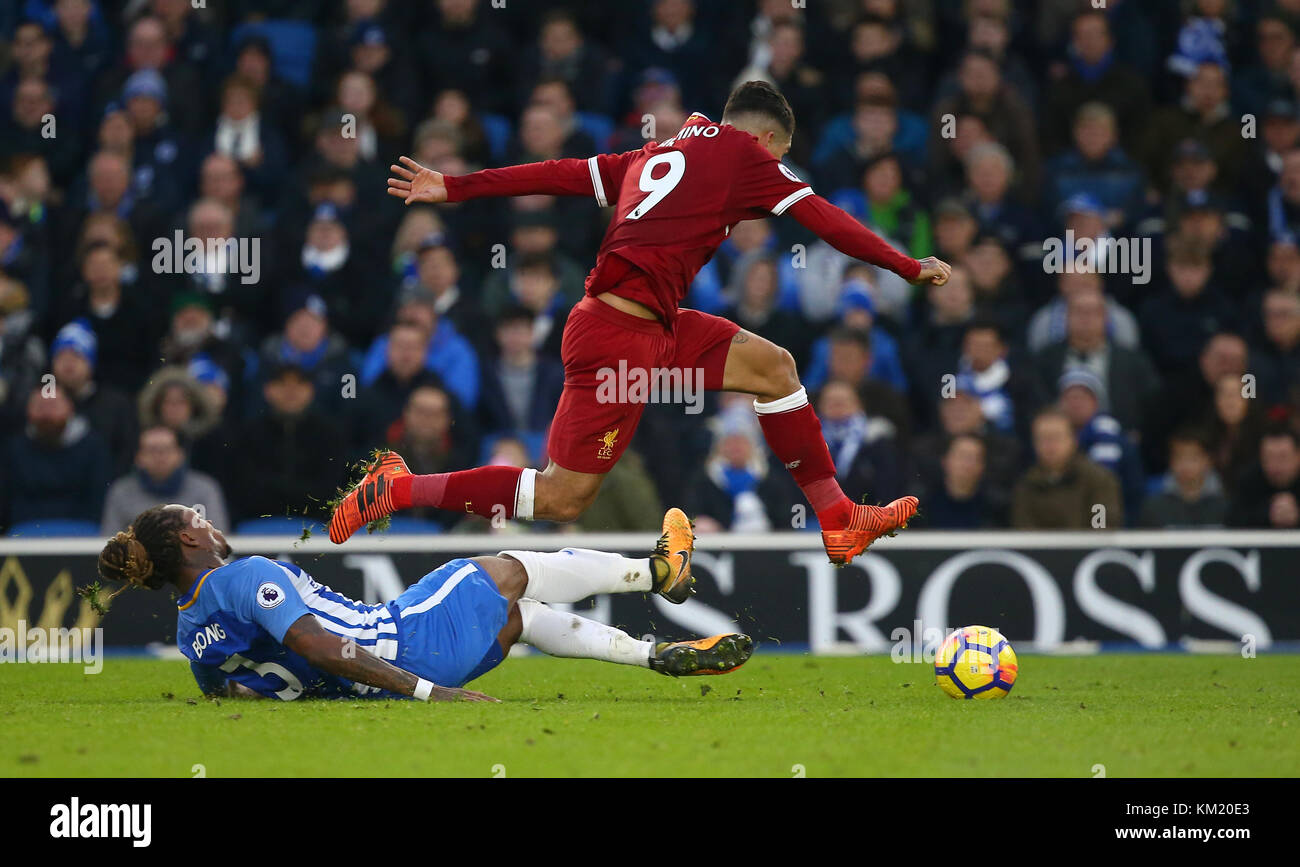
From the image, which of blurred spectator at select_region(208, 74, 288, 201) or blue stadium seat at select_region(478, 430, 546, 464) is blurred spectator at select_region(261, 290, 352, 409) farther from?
blurred spectator at select_region(208, 74, 288, 201)

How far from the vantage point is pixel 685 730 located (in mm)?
6297

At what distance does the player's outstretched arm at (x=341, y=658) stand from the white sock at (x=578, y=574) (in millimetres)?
866

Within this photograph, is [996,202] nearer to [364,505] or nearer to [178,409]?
[178,409]

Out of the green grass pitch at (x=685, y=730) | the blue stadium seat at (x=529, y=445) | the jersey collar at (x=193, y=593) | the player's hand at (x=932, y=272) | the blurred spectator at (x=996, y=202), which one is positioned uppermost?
the blurred spectator at (x=996, y=202)

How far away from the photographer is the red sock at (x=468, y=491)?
24.5 feet

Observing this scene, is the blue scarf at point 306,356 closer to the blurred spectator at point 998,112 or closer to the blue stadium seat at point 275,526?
the blue stadium seat at point 275,526

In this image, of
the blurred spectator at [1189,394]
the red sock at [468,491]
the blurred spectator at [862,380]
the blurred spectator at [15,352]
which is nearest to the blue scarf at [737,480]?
the blurred spectator at [862,380]

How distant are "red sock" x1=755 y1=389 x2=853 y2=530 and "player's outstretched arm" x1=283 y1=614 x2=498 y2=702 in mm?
2124

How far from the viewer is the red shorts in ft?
23.9

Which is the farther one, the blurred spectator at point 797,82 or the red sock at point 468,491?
the blurred spectator at point 797,82

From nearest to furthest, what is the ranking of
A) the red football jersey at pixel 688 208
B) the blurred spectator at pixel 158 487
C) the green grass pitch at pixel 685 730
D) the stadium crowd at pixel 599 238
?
the green grass pitch at pixel 685 730
the red football jersey at pixel 688 208
the blurred spectator at pixel 158 487
the stadium crowd at pixel 599 238

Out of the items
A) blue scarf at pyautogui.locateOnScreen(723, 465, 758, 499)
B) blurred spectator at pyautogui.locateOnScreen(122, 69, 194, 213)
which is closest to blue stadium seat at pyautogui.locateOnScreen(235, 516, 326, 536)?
blue scarf at pyautogui.locateOnScreen(723, 465, 758, 499)

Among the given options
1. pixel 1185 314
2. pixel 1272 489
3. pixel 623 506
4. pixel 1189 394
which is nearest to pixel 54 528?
pixel 623 506

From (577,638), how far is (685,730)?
3.51ft
